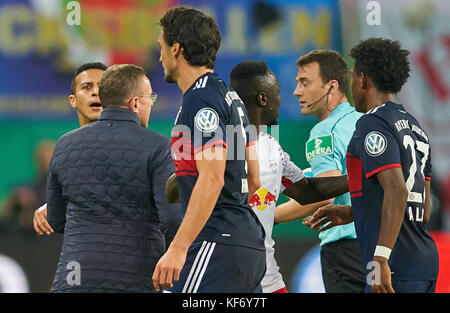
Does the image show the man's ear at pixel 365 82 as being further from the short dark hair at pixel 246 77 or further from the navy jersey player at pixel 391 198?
the short dark hair at pixel 246 77

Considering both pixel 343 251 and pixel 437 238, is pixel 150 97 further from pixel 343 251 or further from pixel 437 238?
pixel 437 238

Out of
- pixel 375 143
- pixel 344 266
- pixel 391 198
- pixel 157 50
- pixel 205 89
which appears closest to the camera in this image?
pixel 205 89

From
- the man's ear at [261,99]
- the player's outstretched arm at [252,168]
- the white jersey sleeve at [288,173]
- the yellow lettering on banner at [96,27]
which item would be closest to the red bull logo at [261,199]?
the white jersey sleeve at [288,173]

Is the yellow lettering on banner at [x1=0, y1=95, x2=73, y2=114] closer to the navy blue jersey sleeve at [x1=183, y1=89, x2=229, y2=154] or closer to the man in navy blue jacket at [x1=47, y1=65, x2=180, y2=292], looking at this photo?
the man in navy blue jacket at [x1=47, y1=65, x2=180, y2=292]

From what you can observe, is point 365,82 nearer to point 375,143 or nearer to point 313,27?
point 375,143

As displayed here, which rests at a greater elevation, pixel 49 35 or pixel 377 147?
pixel 49 35

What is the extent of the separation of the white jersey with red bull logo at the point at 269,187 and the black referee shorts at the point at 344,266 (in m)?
0.63

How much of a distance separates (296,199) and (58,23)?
674 centimetres

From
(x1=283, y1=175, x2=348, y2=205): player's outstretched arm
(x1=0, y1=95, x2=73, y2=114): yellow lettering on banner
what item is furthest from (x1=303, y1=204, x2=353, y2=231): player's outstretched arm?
(x1=0, y1=95, x2=73, y2=114): yellow lettering on banner

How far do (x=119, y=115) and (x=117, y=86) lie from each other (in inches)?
7.4

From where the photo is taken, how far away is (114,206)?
13.3 feet

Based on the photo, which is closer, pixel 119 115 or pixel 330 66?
pixel 119 115

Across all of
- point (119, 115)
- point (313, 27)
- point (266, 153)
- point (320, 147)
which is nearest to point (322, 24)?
point (313, 27)

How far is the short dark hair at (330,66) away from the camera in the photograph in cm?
580
